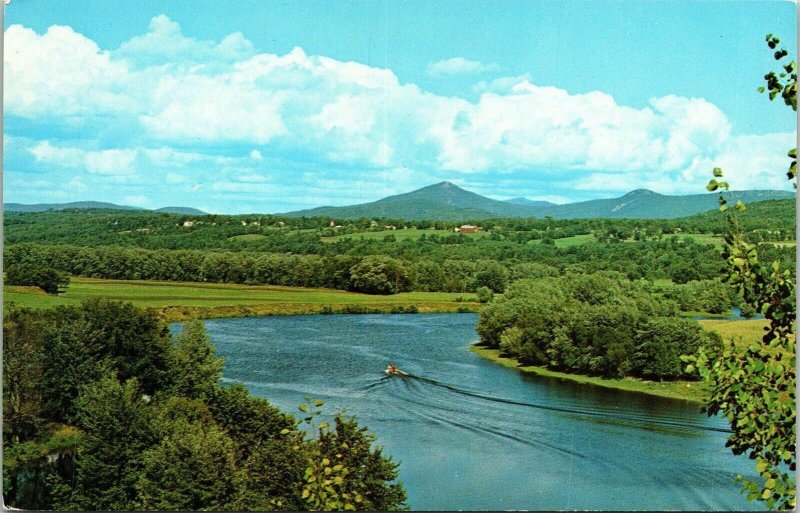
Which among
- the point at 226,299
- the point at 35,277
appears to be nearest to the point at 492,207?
the point at 226,299

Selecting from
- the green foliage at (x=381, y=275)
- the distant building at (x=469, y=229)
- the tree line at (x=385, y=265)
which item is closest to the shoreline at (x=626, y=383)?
the tree line at (x=385, y=265)

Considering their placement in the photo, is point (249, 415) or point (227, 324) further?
point (227, 324)

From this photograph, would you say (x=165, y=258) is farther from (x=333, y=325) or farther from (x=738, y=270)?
(x=738, y=270)

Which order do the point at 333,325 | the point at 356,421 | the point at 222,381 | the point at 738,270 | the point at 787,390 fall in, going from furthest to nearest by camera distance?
1. the point at 333,325
2. the point at 222,381
3. the point at 356,421
4. the point at 787,390
5. the point at 738,270

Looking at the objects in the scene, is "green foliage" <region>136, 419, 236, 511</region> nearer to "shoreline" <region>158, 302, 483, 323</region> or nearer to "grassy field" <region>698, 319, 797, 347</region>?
"shoreline" <region>158, 302, 483, 323</region>

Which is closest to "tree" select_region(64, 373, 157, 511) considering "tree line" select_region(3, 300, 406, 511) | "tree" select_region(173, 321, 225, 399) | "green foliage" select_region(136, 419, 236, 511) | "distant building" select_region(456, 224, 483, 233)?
"tree line" select_region(3, 300, 406, 511)

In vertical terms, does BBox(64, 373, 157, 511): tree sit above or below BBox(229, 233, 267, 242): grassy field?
below

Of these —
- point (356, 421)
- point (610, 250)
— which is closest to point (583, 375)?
point (610, 250)
